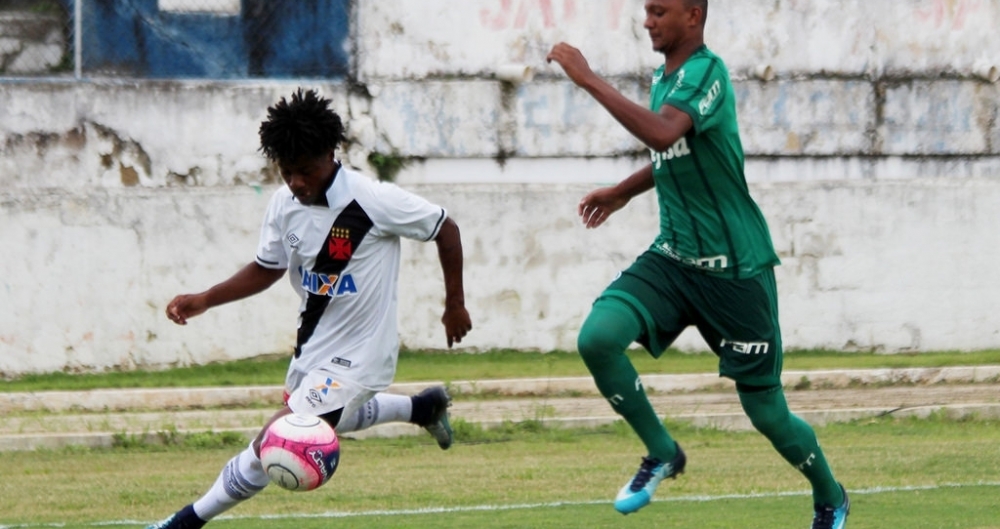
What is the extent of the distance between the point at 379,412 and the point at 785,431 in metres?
2.27

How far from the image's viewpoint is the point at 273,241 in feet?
25.0

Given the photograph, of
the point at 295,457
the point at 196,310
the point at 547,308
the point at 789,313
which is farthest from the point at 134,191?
the point at 295,457

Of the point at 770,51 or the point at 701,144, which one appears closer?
the point at 701,144

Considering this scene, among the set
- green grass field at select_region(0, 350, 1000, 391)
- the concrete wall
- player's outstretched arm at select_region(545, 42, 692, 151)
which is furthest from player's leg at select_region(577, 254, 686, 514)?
the concrete wall

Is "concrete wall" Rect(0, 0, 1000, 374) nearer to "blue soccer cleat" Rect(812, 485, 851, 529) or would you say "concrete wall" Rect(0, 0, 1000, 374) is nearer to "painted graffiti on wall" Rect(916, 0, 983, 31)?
"painted graffiti on wall" Rect(916, 0, 983, 31)

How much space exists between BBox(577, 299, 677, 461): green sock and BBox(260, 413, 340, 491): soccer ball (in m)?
1.21

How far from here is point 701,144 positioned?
6730mm

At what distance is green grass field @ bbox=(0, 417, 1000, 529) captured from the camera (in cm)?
830

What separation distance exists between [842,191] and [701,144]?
11471 millimetres

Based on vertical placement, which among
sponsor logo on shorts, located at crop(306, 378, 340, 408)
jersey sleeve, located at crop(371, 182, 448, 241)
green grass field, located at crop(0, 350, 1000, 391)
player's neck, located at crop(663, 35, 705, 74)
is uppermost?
player's neck, located at crop(663, 35, 705, 74)

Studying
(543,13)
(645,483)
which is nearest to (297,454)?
(645,483)

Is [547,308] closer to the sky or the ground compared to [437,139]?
closer to the ground

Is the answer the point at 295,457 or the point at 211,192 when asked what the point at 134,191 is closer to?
the point at 211,192

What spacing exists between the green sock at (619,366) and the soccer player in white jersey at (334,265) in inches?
41.2
